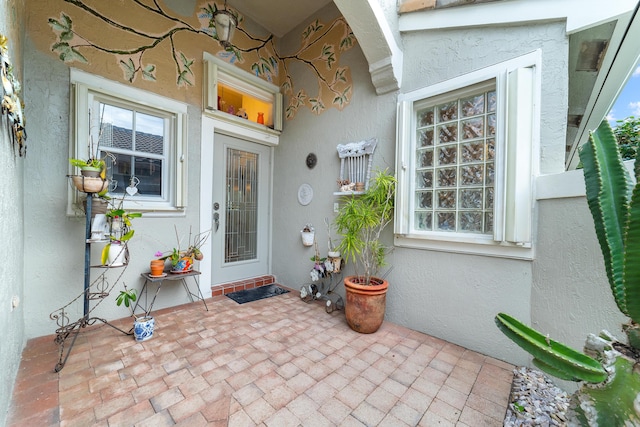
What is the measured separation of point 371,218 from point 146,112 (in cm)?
257

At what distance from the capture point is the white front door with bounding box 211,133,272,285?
3.24 meters

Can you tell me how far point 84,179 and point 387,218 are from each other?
2.54 metres

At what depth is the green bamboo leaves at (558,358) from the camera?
0.93 m

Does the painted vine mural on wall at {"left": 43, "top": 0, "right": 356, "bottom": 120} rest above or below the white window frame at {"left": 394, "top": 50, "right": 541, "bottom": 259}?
above

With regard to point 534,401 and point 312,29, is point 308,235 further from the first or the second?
point 312,29

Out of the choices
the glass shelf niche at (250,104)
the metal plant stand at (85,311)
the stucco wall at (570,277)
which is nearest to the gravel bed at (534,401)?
the stucco wall at (570,277)

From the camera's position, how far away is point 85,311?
203 centimetres

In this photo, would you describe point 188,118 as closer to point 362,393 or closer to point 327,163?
point 327,163

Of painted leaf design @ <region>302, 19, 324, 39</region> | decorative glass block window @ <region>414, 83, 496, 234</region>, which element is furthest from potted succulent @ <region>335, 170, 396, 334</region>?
painted leaf design @ <region>302, 19, 324, 39</region>

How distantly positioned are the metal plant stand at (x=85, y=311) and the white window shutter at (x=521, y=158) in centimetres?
305

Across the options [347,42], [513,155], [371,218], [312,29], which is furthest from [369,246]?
[312,29]

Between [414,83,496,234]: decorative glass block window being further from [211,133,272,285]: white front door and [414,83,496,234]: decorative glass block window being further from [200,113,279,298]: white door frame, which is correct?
[200,113,279,298]: white door frame

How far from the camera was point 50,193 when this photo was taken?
2129mm

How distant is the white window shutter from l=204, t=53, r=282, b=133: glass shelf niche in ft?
9.09
